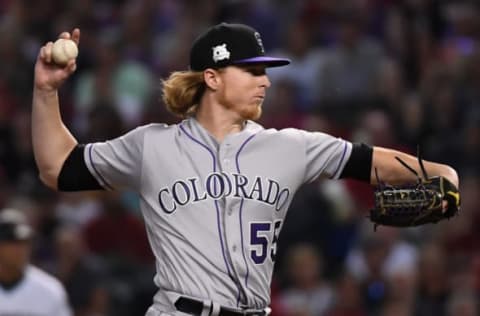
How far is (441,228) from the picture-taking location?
9750 millimetres

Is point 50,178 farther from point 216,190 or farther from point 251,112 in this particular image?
point 251,112

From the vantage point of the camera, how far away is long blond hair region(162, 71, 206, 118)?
18.2 ft

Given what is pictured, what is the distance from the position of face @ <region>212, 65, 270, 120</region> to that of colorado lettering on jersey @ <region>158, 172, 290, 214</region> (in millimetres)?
292

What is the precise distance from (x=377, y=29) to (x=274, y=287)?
296cm

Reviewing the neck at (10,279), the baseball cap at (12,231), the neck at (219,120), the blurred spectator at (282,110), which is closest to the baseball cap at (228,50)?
the neck at (219,120)

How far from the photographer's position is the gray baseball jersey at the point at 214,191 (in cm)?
530

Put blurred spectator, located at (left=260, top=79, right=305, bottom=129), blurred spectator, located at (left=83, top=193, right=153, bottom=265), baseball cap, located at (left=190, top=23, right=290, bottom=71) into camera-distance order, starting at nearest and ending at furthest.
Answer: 1. baseball cap, located at (left=190, top=23, right=290, bottom=71)
2. blurred spectator, located at (left=83, top=193, right=153, bottom=265)
3. blurred spectator, located at (left=260, top=79, right=305, bottom=129)

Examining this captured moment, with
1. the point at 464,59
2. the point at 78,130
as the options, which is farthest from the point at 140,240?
the point at 464,59

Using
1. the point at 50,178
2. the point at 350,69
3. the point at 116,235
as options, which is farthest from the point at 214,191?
the point at 350,69

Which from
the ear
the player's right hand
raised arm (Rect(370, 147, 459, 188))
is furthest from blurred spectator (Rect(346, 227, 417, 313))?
the player's right hand

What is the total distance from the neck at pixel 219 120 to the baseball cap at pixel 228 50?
0.54 feet

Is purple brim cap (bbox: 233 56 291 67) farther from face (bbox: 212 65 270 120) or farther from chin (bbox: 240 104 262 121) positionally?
chin (bbox: 240 104 262 121)

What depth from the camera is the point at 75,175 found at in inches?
218

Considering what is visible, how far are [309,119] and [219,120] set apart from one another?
5492 mm
